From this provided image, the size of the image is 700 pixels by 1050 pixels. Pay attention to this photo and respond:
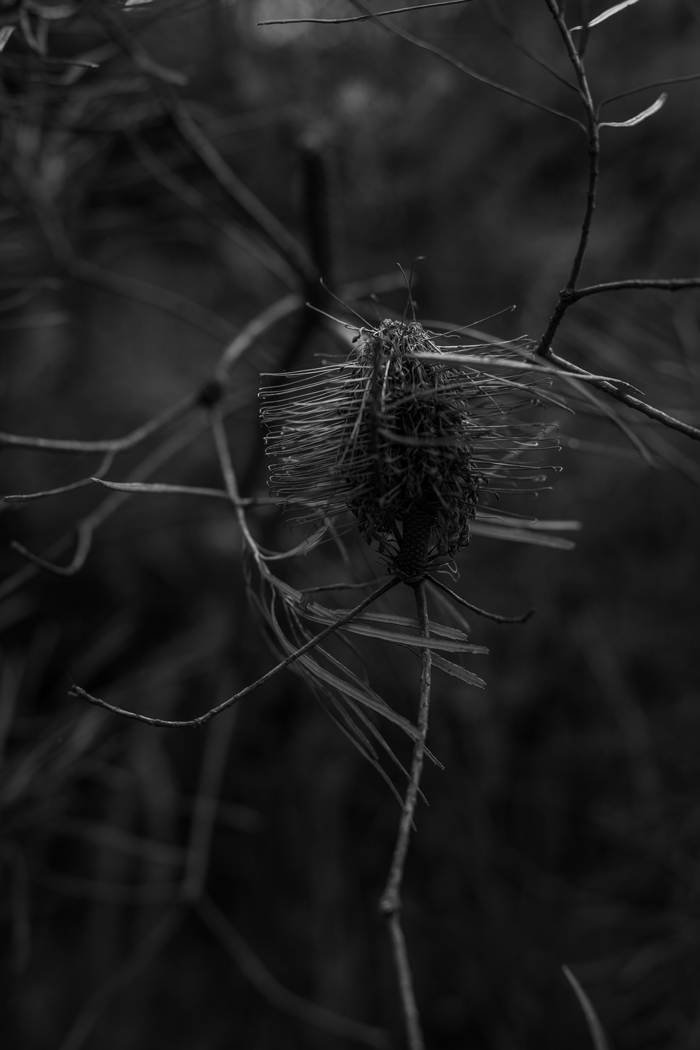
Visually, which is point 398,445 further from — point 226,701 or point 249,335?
point 249,335

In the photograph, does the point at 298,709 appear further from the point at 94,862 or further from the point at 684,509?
the point at 684,509

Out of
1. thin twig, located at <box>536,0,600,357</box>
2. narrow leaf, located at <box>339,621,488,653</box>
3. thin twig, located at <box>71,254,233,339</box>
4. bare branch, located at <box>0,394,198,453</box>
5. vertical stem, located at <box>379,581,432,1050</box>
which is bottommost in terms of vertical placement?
vertical stem, located at <box>379,581,432,1050</box>

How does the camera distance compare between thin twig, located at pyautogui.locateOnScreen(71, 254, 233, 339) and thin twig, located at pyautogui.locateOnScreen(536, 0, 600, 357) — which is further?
thin twig, located at pyautogui.locateOnScreen(71, 254, 233, 339)

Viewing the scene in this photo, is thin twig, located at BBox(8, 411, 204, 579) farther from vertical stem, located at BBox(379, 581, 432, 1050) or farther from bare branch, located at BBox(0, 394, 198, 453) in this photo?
vertical stem, located at BBox(379, 581, 432, 1050)

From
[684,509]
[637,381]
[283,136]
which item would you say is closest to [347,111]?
[283,136]

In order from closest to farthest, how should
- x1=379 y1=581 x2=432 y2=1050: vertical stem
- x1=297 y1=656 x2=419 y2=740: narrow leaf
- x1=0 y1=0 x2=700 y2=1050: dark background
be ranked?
x1=379 y1=581 x2=432 y2=1050: vertical stem, x1=297 y1=656 x2=419 y2=740: narrow leaf, x1=0 y1=0 x2=700 y2=1050: dark background

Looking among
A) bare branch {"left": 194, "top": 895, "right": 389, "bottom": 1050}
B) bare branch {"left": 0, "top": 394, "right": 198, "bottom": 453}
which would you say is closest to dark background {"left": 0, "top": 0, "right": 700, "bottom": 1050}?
bare branch {"left": 194, "top": 895, "right": 389, "bottom": 1050}

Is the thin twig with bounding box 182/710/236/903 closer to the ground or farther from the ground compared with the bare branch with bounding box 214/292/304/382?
closer to the ground
